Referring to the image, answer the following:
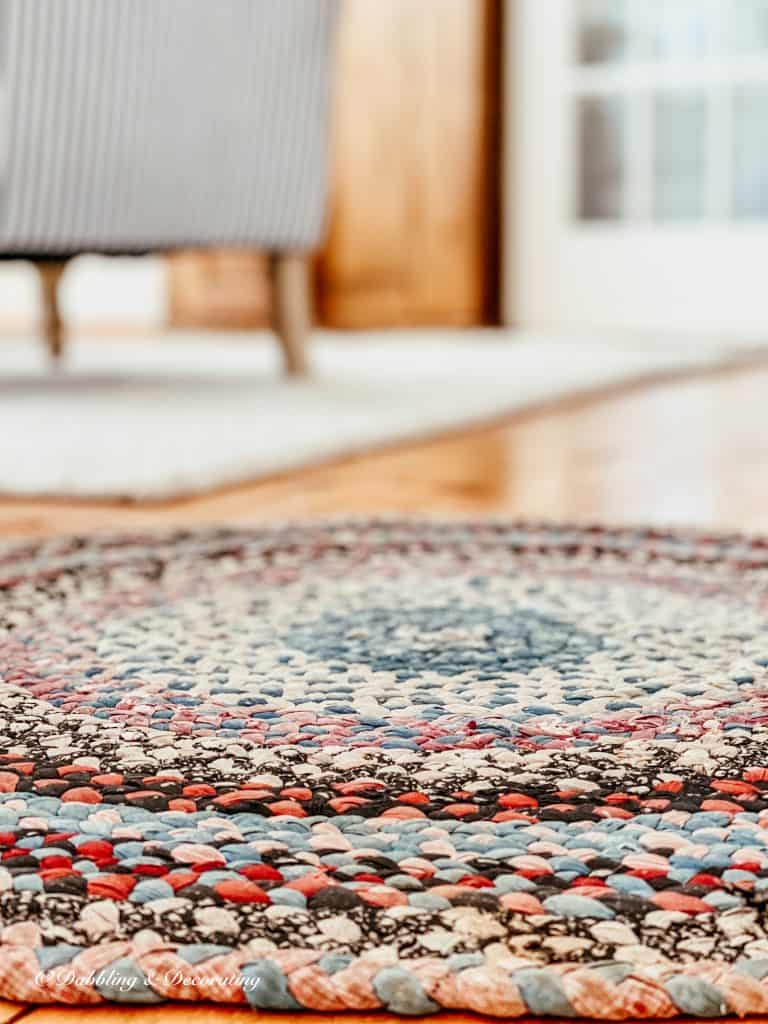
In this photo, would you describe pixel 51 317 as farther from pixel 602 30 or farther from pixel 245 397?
pixel 602 30

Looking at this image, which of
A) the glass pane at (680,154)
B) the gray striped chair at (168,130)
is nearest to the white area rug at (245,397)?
the gray striped chair at (168,130)

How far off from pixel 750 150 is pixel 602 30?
487mm

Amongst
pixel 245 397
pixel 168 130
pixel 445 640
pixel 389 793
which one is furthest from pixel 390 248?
pixel 389 793

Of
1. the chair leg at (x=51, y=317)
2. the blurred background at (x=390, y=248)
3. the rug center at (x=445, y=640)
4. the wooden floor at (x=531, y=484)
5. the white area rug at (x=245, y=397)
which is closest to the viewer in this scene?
the rug center at (x=445, y=640)

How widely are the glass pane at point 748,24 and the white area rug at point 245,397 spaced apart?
83 centimetres

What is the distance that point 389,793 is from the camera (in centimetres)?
56

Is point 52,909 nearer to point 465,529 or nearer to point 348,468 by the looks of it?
point 465,529

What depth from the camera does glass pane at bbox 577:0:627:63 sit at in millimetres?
3889

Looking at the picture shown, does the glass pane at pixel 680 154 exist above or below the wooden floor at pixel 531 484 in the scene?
above

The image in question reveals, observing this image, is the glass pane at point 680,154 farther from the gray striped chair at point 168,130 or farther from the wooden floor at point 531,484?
the wooden floor at point 531,484

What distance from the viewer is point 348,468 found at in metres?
1.58

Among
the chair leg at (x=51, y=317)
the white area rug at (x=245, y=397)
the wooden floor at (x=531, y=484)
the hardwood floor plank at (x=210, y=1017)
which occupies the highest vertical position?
the chair leg at (x=51, y=317)

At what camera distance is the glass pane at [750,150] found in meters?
3.76

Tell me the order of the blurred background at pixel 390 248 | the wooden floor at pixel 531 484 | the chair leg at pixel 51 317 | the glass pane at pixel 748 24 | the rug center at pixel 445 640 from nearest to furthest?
the rug center at pixel 445 640
the wooden floor at pixel 531 484
the blurred background at pixel 390 248
the chair leg at pixel 51 317
the glass pane at pixel 748 24
